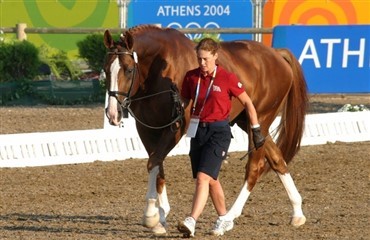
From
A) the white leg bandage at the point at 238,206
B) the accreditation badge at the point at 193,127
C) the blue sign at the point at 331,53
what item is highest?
the accreditation badge at the point at 193,127

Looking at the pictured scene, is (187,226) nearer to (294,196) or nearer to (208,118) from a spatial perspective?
(208,118)

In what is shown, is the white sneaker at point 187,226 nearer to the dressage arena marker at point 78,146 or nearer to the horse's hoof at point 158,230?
the horse's hoof at point 158,230

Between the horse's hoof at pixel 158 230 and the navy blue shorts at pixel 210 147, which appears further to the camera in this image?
the horse's hoof at pixel 158 230

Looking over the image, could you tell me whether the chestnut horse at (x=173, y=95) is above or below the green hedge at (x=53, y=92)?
above

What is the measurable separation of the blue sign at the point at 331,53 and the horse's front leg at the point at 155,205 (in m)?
9.04

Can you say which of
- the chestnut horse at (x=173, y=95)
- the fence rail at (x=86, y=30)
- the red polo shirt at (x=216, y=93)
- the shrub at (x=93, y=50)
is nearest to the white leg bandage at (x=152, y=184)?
the chestnut horse at (x=173, y=95)

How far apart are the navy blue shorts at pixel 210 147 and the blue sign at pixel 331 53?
9.49m

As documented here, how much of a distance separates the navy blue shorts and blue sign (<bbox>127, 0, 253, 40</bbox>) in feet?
47.8

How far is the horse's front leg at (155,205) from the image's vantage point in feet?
27.0

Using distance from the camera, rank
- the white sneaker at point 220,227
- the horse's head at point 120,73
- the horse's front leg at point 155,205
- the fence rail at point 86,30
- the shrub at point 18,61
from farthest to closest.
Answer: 1. the fence rail at point 86,30
2. the shrub at point 18,61
3. the horse's front leg at point 155,205
4. the white sneaker at point 220,227
5. the horse's head at point 120,73

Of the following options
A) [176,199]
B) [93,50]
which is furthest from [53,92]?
[176,199]

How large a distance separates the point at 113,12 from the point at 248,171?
15329 mm

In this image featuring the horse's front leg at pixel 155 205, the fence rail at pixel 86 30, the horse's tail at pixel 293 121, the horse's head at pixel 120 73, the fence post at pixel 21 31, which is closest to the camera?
the horse's head at pixel 120 73

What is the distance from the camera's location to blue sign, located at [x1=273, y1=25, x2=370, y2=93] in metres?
17.3
